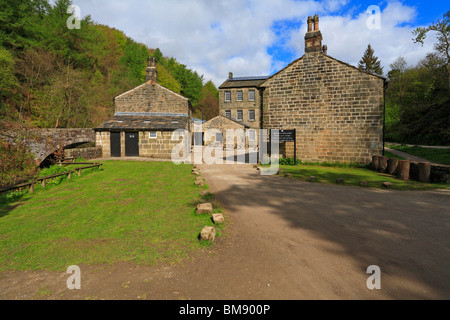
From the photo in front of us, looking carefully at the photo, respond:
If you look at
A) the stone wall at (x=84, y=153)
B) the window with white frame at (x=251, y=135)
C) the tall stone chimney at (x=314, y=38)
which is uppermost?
the tall stone chimney at (x=314, y=38)

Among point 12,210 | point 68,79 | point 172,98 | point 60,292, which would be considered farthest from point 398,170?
point 68,79

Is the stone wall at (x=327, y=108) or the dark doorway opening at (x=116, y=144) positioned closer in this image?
the stone wall at (x=327, y=108)

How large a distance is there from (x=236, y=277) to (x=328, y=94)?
1488 centimetres

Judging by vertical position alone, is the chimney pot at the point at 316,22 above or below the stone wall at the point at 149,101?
above

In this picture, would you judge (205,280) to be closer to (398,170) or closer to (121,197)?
(121,197)

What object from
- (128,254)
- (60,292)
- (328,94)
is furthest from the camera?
(328,94)

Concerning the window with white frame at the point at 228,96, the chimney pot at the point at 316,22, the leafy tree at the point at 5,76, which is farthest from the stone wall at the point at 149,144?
the window with white frame at the point at 228,96

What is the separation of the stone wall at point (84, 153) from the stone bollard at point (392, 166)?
70.2 ft

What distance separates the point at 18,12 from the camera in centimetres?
2350

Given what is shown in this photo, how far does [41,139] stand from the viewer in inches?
547

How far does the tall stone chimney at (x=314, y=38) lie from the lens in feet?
49.9

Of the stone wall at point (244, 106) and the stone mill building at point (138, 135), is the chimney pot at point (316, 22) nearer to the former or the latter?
the stone mill building at point (138, 135)

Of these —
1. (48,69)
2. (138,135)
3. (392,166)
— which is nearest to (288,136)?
(392,166)

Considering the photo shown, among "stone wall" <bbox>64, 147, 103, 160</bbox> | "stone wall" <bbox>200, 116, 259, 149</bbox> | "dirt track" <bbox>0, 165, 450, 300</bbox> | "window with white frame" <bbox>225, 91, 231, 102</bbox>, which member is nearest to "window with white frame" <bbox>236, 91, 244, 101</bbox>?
"window with white frame" <bbox>225, 91, 231, 102</bbox>
